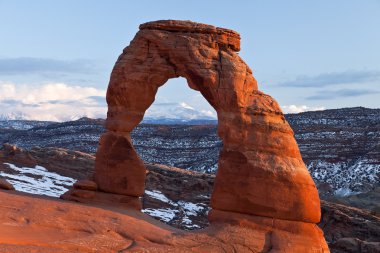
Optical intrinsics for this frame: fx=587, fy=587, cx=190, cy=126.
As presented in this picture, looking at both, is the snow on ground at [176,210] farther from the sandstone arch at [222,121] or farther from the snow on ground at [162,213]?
the sandstone arch at [222,121]

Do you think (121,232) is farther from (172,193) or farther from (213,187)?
(172,193)

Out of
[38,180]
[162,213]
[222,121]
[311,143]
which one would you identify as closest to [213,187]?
[222,121]

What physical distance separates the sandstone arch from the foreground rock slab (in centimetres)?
49

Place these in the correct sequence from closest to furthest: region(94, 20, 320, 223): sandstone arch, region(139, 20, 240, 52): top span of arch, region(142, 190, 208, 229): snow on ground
Result: 1. region(94, 20, 320, 223): sandstone arch
2. region(139, 20, 240, 52): top span of arch
3. region(142, 190, 208, 229): snow on ground

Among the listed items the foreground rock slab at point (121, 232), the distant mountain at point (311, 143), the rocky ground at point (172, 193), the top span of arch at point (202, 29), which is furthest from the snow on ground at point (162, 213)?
the distant mountain at point (311, 143)

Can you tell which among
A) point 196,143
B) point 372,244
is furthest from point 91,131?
point 372,244

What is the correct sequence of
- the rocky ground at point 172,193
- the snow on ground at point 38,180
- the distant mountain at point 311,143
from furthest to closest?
the distant mountain at point 311,143, the snow on ground at point 38,180, the rocky ground at point 172,193

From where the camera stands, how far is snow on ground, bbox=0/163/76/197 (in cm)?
3149

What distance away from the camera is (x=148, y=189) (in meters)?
39.0

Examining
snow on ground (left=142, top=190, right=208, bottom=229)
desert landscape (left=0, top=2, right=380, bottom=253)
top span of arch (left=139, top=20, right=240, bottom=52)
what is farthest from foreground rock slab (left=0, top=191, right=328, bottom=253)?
snow on ground (left=142, top=190, right=208, bottom=229)

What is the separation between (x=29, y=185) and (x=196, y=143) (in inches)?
1452

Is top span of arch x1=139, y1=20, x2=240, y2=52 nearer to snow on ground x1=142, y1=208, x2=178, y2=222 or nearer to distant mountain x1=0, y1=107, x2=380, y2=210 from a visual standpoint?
snow on ground x1=142, y1=208, x2=178, y2=222

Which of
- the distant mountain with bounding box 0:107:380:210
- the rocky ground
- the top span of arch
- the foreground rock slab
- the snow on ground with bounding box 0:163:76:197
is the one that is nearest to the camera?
the foreground rock slab

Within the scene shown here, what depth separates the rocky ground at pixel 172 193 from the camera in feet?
101
